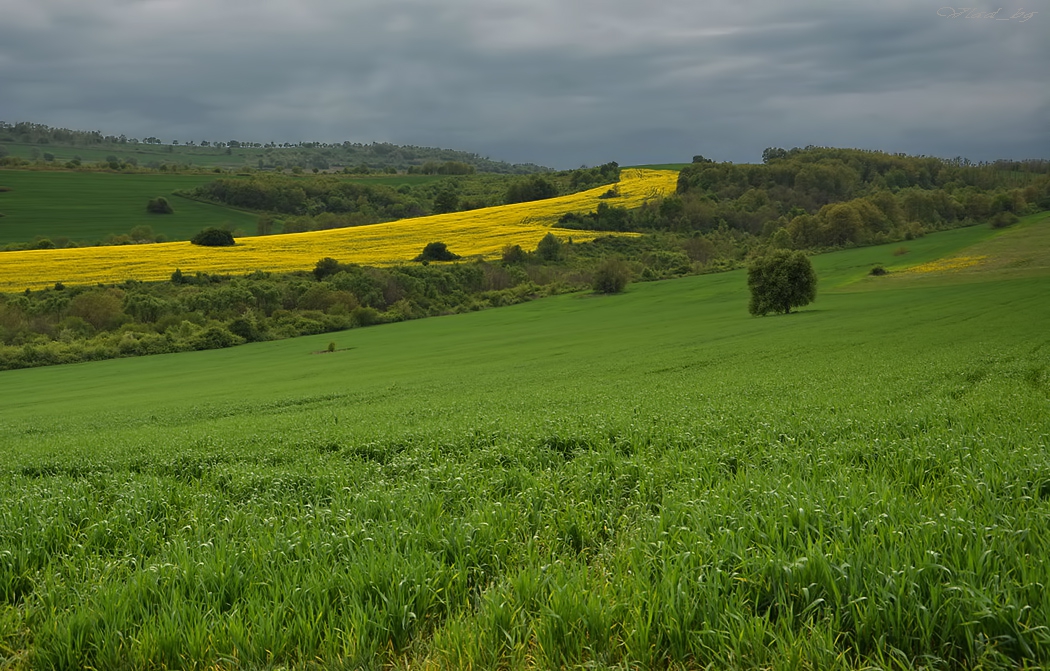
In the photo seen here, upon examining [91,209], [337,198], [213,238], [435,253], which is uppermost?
[337,198]

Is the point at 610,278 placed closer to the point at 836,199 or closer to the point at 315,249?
the point at 315,249

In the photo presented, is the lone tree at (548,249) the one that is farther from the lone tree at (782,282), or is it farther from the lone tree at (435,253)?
the lone tree at (782,282)

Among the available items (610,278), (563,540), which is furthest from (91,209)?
(563,540)

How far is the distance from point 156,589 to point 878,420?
9.25 meters

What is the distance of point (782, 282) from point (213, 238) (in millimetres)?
78871

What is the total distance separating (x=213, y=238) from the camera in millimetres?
99750

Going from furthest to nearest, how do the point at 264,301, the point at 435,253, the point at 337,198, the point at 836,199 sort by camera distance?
the point at 337,198 < the point at 836,199 < the point at 435,253 < the point at 264,301

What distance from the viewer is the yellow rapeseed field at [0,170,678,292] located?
77.9 m

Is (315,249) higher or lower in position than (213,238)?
lower

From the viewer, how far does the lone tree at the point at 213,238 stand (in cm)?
9950

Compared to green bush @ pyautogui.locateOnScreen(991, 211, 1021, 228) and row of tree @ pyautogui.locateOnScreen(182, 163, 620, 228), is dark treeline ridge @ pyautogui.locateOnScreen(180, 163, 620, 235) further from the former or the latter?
green bush @ pyautogui.locateOnScreen(991, 211, 1021, 228)

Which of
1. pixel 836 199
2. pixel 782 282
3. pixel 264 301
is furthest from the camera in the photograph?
pixel 836 199

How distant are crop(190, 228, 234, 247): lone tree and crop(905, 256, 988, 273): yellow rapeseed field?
90.7m

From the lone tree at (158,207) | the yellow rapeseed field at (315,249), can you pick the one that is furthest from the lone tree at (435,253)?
the lone tree at (158,207)
